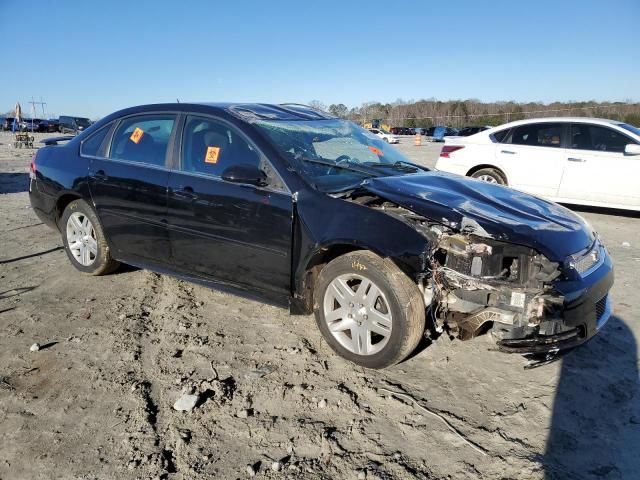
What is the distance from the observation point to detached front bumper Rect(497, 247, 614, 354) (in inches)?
108

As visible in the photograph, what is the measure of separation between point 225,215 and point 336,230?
0.91 metres

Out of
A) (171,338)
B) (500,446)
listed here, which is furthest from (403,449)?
(171,338)

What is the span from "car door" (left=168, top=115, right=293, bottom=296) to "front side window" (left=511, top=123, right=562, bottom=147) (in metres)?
6.25

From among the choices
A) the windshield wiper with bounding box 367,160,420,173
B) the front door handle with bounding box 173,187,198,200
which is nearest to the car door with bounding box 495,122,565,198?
the windshield wiper with bounding box 367,160,420,173

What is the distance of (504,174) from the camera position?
830cm

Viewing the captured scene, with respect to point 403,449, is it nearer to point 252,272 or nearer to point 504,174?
point 252,272

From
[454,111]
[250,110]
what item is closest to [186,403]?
[250,110]

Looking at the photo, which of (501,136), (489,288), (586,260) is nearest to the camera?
(489,288)

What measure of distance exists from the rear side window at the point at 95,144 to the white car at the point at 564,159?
20.1 feet

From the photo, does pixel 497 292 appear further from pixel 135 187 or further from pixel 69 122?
pixel 69 122

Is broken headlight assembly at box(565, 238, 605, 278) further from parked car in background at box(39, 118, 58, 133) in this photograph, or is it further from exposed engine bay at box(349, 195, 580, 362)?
parked car in background at box(39, 118, 58, 133)

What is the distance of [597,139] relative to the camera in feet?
25.1

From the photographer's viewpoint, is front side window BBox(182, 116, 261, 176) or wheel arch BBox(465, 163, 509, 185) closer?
front side window BBox(182, 116, 261, 176)

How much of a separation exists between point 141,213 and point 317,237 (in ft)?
5.66
